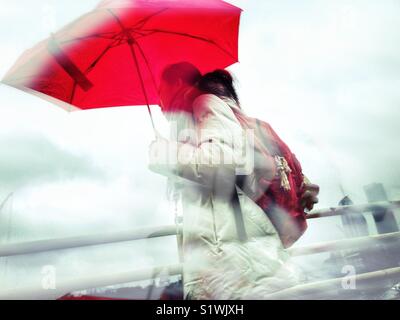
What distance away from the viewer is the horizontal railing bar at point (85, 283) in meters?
1.31

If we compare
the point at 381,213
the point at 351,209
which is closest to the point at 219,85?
the point at 351,209

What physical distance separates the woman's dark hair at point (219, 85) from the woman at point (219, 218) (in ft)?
0.54

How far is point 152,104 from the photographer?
1727 millimetres

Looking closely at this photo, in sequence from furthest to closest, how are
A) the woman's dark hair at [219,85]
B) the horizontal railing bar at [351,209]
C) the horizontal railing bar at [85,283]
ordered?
the horizontal railing bar at [351,209] → the woman's dark hair at [219,85] → the horizontal railing bar at [85,283]

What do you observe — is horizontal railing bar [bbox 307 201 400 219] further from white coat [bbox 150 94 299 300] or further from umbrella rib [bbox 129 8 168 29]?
umbrella rib [bbox 129 8 168 29]

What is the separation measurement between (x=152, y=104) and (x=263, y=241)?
0.99 metres

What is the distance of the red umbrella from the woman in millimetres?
599

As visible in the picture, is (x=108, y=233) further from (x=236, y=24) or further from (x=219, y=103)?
(x=236, y=24)

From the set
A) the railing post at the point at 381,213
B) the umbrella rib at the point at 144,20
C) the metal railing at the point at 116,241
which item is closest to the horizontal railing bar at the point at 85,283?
the metal railing at the point at 116,241

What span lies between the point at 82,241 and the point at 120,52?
104 cm

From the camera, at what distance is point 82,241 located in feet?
5.13

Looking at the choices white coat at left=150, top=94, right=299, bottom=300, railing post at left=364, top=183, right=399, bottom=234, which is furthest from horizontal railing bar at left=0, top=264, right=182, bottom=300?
railing post at left=364, top=183, right=399, bottom=234

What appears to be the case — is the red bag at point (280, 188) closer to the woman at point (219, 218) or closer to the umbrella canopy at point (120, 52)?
the woman at point (219, 218)

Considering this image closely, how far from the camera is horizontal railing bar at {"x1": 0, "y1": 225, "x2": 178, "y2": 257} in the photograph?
146 centimetres
